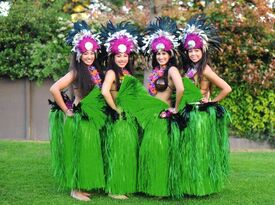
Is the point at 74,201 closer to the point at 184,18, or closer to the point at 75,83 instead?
the point at 75,83

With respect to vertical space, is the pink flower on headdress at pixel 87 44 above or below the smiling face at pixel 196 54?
above

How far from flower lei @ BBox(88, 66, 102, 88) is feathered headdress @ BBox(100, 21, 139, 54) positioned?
0.22 m

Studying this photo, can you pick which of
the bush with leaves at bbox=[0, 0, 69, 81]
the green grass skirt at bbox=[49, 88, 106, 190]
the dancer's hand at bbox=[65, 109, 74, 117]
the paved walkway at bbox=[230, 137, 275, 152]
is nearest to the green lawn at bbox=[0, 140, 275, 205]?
the green grass skirt at bbox=[49, 88, 106, 190]

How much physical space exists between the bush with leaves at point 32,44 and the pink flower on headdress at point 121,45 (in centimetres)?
513

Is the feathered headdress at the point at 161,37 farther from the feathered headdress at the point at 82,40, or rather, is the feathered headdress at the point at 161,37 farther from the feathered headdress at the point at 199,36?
the feathered headdress at the point at 82,40

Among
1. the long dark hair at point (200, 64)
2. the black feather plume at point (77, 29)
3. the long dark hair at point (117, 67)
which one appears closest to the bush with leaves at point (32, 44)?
the black feather plume at point (77, 29)

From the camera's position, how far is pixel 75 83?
5012 millimetres

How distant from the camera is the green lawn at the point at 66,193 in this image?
16.0 feet

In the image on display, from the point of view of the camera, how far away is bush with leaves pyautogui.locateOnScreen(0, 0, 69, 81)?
1012cm

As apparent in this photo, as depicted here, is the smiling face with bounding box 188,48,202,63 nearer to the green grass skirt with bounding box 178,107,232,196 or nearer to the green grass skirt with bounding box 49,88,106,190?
the green grass skirt with bounding box 178,107,232,196

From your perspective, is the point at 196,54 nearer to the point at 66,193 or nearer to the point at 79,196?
the point at 79,196

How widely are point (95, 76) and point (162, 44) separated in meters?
0.67

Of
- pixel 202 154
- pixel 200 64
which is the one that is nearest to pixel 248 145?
pixel 200 64

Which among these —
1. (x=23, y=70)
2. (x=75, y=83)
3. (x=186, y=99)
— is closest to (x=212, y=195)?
(x=186, y=99)
